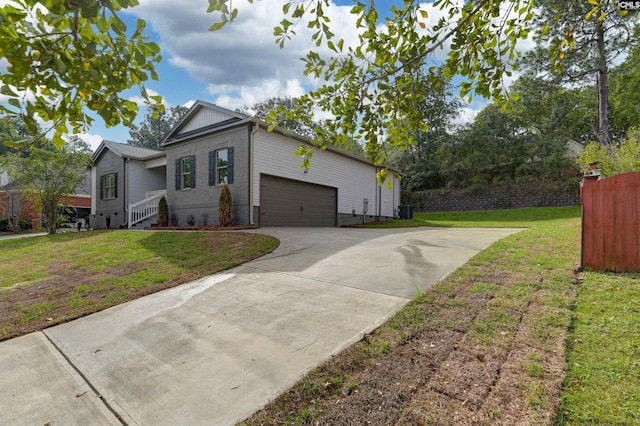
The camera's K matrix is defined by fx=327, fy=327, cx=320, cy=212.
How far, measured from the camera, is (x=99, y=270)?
621 centimetres

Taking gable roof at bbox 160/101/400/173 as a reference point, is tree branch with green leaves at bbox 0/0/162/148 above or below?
below

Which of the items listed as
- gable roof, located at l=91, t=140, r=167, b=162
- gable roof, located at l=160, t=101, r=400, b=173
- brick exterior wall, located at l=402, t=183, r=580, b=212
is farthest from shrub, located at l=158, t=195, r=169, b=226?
brick exterior wall, located at l=402, t=183, r=580, b=212

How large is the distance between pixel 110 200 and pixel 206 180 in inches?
309

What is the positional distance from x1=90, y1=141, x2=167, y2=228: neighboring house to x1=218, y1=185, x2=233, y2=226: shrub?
5328 millimetres

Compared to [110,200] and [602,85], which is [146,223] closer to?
[110,200]

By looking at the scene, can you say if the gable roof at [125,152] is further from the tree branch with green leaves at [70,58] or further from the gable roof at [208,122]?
the tree branch with green leaves at [70,58]

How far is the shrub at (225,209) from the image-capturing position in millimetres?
12094

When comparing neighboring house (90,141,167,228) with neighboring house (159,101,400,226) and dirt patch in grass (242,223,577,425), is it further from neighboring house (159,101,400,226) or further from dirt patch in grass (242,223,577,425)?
dirt patch in grass (242,223,577,425)

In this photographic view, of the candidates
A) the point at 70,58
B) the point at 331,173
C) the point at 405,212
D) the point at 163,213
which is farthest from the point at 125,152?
the point at 70,58

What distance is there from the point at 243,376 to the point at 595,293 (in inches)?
154

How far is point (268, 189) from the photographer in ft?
42.3

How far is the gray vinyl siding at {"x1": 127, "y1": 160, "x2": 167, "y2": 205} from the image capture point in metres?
16.9

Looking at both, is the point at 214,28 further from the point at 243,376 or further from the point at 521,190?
the point at 521,190

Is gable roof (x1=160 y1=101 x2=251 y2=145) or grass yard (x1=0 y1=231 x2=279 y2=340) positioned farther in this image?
gable roof (x1=160 y1=101 x2=251 y2=145)
